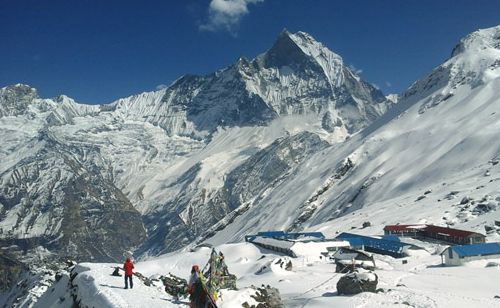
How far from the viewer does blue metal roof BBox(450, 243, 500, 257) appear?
6381 centimetres

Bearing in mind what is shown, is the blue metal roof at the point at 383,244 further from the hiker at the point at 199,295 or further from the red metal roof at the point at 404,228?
the hiker at the point at 199,295

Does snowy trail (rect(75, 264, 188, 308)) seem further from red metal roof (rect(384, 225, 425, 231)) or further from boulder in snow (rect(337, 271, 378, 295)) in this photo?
red metal roof (rect(384, 225, 425, 231))

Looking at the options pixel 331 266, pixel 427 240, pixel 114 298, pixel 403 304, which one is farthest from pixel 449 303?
pixel 427 240

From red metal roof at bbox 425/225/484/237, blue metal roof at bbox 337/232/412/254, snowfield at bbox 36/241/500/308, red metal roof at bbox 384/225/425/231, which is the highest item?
snowfield at bbox 36/241/500/308

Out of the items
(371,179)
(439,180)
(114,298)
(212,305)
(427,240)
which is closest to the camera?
(212,305)

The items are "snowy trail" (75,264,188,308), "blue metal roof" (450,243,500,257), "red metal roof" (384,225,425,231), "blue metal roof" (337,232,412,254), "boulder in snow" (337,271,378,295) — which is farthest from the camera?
"red metal roof" (384,225,425,231)

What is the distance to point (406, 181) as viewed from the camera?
17488cm

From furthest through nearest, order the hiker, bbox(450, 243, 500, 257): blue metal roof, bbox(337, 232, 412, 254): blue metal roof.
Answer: bbox(337, 232, 412, 254): blue metal roof, bbox(450, 243, 500, 257): blue metal roof, the hiker

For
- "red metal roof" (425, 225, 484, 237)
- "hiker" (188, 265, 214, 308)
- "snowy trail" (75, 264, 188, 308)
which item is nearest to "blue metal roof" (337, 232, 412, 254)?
"red metal roof" (425, 225, 484, 237)

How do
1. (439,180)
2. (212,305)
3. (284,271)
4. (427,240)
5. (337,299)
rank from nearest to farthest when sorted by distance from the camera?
(212,305) < (337,299) < (284,271) < (427,240) < (439,180)

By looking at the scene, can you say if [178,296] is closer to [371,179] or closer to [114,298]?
[114,298]

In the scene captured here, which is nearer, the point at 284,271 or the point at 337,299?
the point at 337,299

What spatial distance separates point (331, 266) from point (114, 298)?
37909 millimetres

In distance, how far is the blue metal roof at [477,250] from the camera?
63.8 metres
